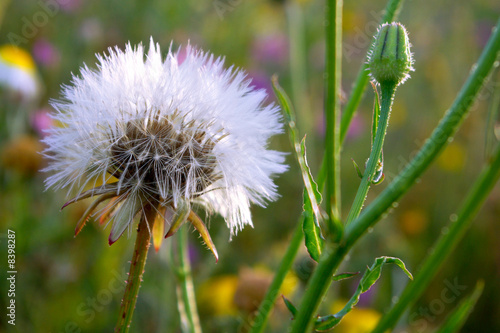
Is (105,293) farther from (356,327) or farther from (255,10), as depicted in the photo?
(255,10)

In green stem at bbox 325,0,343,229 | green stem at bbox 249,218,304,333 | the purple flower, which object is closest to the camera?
green stem at bbox 325,0,343,229

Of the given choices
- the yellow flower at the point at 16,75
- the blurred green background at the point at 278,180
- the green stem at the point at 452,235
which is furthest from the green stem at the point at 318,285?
the yellow flower at the point at 16,75

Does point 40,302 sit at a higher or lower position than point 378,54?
lower

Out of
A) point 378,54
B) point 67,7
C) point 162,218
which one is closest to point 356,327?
point 162,218
